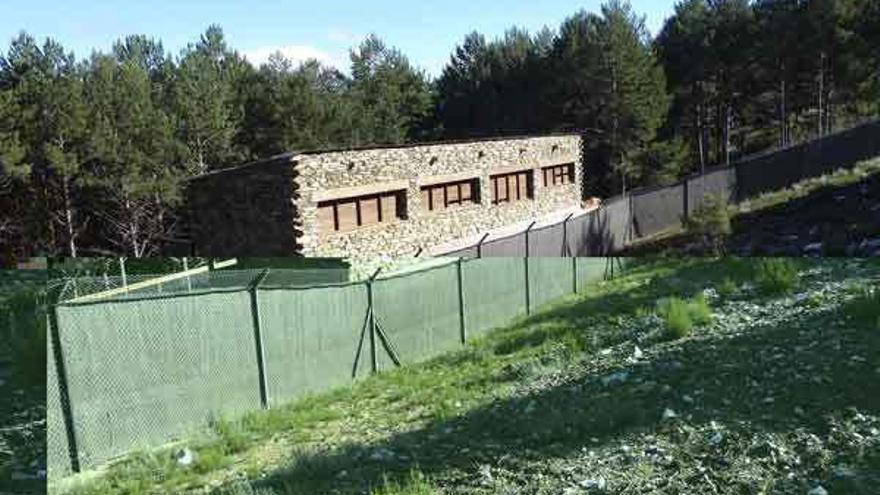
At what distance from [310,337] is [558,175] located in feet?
86.3

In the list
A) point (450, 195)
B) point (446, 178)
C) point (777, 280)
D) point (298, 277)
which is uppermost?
point (446, 178)

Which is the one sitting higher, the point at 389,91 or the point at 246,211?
the point at 389,91

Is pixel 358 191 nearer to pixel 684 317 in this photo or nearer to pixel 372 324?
pixel 372 324

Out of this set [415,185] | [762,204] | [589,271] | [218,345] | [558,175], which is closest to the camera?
[218,345]

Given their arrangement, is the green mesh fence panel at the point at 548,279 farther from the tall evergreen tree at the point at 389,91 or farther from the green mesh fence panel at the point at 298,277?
the tall evergreen tree at the point at 389,91

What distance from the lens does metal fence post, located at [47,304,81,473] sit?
7.81 metres

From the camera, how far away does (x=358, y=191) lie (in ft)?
76.2

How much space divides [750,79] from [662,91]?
8564 millimetres

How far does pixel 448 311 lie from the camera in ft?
47.6

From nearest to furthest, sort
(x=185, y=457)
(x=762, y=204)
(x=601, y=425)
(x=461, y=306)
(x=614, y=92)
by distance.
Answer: (x=601, y=425) < (x=185, y=457) < (x=461, y=306) < (x=762, y=204) < (x=614, y=92)

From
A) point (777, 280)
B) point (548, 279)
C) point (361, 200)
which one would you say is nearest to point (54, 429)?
point (777, 280)

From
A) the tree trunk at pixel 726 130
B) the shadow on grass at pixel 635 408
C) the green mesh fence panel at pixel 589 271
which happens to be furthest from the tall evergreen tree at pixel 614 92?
the shadow on grass at pixel 635 408

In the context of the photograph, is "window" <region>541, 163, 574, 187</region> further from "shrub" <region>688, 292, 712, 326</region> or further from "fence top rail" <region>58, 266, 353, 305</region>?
"shrub" <region>688, 292, 712, 326</region>

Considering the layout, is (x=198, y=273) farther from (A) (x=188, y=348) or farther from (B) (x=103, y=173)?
(B) (x=103, y=173)
